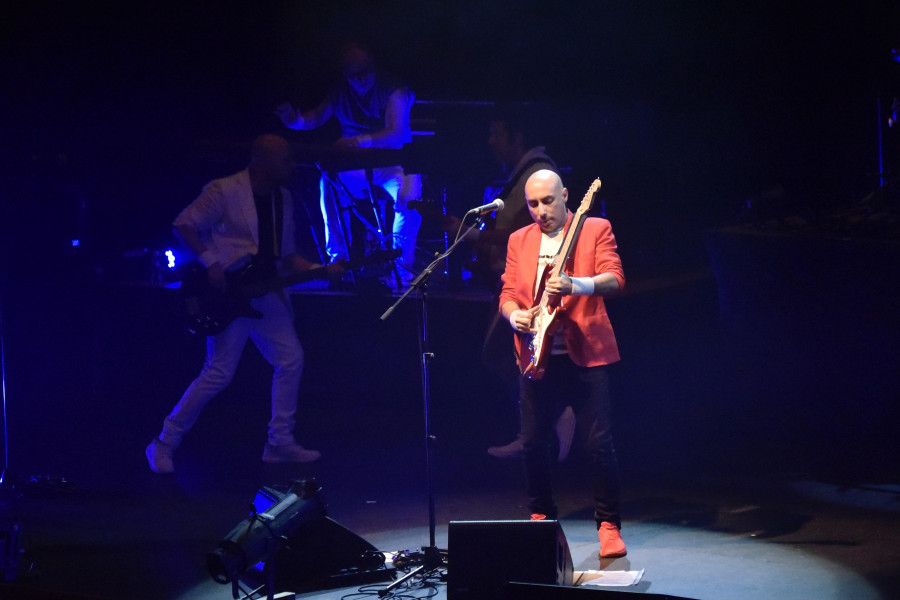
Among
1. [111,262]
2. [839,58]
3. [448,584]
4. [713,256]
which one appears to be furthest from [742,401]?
[111,262]

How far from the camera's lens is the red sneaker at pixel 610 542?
17.2 ft

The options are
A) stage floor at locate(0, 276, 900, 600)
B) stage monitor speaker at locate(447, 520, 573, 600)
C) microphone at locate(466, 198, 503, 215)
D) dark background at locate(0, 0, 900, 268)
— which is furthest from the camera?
dark background at locate(0, 0, 900, 268)

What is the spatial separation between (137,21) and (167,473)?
17.0ft

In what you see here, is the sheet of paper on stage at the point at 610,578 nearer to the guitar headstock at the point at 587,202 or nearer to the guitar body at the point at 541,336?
the guitar body at the point at 541,336

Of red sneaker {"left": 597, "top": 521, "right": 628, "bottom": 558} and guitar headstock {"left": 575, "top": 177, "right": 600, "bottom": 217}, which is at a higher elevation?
guitar headstock {"left": 575, "top": 177, "right": 600, "bottom": 217}

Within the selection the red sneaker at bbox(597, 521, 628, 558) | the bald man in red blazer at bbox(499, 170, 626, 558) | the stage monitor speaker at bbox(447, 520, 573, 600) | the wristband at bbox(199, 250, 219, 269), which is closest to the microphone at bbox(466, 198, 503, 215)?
the bald man in red blazer at bbox(499, 170, 626, 558)

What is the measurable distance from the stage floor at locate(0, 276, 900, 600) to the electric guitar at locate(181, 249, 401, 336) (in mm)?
1115

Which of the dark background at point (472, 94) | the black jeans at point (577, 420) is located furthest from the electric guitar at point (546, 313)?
the dark background at point (472, 94)

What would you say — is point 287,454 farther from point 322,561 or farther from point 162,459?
point 322,561

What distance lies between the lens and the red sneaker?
17.2 ft

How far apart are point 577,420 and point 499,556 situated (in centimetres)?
107

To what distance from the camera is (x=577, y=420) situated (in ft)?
17.4

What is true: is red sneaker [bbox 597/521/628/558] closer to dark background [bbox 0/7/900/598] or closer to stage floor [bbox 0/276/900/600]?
stage floor [bbox 0/276/900/600]

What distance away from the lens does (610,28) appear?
9633 millimetres
